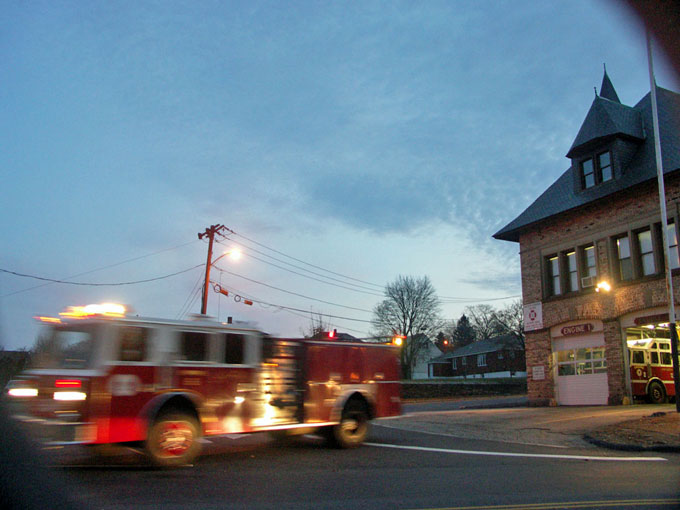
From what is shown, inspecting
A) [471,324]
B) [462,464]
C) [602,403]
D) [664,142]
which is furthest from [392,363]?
[471,324]

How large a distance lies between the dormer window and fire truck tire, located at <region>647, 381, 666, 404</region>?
8.66 metres

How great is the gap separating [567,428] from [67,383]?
12460 mm

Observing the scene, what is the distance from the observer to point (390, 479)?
8469mm

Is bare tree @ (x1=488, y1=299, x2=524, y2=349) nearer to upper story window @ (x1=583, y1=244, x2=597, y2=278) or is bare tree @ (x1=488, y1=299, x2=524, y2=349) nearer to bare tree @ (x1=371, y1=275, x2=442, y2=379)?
bare tree @ (x1=371, y1=275, x2=442, y2=379)

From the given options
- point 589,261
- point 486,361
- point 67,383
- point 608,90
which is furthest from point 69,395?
point 486,361

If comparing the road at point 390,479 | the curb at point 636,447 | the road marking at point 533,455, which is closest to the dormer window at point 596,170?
the curb at point 636,447

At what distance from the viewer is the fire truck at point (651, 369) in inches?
924

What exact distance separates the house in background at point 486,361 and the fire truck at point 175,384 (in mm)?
72413

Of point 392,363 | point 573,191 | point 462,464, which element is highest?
point 573,191

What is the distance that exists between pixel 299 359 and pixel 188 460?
128 inches

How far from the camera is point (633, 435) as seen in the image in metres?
12.9

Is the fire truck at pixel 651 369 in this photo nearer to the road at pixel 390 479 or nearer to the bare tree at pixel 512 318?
the road at pixel 390 479

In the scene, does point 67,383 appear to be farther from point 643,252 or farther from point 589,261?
point 589,261

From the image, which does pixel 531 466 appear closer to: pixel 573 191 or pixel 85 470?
pixel 85 470
